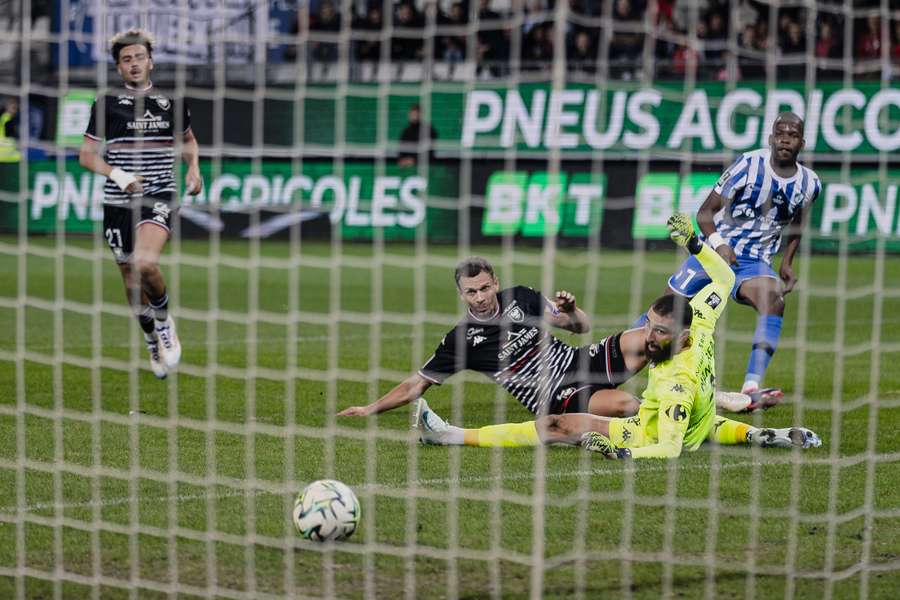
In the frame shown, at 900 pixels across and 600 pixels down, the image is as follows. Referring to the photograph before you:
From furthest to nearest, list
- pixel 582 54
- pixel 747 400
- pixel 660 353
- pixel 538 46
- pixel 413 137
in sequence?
pixel 538 46
pixel 413 137
pixel 582 54
pixel 747 400
pixel 660 353

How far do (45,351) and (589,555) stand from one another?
6886 mm

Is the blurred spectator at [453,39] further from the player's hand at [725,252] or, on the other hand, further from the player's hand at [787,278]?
the player's hand at [725,252]

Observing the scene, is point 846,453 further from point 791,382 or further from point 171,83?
point 171,83

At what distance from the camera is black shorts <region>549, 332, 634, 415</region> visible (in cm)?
770

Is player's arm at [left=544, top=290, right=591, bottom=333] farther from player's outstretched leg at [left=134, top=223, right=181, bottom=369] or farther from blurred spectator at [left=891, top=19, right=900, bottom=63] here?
blurred spectator at [left=891, top=19, right=900, bottom=63]

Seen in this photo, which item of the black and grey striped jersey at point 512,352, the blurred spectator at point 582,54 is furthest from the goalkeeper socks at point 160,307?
the blurred spectator at point 582,54

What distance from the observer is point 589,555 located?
538 cm

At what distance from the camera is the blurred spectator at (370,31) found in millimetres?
22438

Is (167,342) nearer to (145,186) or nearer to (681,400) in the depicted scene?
(145,186)

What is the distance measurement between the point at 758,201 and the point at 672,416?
264cm

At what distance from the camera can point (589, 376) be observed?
7785 millimetres

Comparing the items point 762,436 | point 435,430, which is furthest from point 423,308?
point 762,436

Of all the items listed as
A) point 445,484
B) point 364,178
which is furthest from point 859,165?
A: point 445,484

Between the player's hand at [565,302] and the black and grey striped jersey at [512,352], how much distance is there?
12cm
